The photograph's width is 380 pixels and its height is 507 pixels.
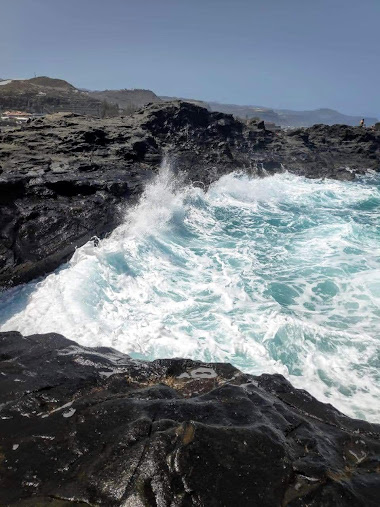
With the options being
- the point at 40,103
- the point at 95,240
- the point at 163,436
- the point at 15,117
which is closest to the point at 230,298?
the point at 95,240

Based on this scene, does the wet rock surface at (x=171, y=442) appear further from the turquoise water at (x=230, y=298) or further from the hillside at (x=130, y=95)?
the hillside at (x=130, y=95)

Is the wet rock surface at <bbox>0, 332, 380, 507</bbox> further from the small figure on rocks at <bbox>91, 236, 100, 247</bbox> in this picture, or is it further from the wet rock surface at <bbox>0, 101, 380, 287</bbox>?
the small figure on rocks at <bbox>91, 236, 100, 247</bbox>

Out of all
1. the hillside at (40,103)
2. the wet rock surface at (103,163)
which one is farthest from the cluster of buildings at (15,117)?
the wet rock surface at (103,163)

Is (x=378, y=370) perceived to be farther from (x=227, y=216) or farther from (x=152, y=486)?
(x=227, y=216)

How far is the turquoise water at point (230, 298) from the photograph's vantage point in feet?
21.9

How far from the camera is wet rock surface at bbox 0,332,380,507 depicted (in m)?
2.47

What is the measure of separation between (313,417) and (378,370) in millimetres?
3285

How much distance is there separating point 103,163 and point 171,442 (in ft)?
46.7

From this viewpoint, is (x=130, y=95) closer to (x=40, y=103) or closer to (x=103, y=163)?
(x=40, y=103)

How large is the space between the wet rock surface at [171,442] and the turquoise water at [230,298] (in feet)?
8.02

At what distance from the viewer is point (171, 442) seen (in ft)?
8.96

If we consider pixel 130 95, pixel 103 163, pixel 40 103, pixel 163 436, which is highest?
pixel 130 95

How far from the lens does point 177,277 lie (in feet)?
33.4

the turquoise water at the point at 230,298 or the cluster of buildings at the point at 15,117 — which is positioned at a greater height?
the cluster of buildings at the point at 15,117
